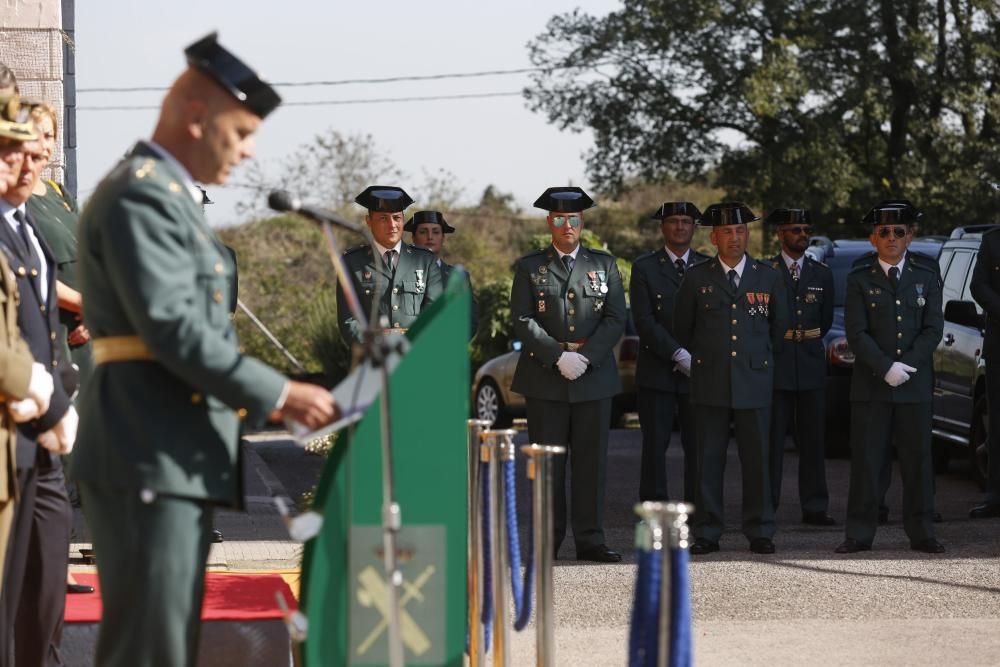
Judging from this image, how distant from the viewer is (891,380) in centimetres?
960

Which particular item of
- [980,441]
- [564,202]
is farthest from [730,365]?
[980,441]

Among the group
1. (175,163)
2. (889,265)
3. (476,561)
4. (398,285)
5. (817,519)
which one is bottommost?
(817,519)

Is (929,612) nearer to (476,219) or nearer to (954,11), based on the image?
(954,11)

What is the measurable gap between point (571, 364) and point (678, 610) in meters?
6.02

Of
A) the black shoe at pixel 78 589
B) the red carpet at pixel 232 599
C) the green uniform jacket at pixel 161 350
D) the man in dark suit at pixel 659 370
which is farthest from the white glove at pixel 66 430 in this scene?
the man in dark suit at pixel 659 370

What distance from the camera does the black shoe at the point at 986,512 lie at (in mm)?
11125

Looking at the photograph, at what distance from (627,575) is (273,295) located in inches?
1022

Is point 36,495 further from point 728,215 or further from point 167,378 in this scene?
point 728,215

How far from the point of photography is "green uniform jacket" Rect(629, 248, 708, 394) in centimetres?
1137

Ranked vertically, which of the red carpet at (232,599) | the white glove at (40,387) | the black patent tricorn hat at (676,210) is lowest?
the red carpet at (232,599)

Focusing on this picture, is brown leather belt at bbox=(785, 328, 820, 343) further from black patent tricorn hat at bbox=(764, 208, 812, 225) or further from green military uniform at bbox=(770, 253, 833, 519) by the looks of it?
black patent tricorn hat at bbox=(764, 208, 812, 225)

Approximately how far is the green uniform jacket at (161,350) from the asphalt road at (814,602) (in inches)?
125

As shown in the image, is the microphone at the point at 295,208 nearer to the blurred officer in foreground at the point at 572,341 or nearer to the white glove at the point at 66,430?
the white glove at the point at 66,430

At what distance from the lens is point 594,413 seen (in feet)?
32.2
